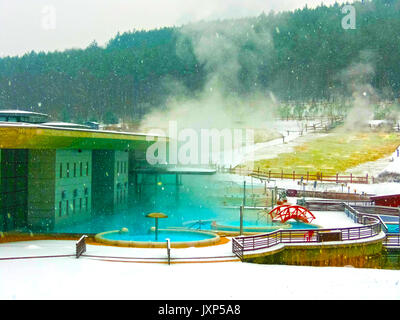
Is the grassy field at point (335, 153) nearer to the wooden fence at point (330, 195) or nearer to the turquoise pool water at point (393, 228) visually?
the wooden fence at point (330, 195)

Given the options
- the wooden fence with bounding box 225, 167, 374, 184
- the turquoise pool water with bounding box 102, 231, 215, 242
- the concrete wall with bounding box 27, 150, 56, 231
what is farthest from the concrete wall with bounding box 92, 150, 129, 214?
the wooden fence with bounding box 225, 167, 374, 184

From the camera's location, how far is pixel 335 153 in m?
98.1

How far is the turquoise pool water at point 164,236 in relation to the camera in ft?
83.8

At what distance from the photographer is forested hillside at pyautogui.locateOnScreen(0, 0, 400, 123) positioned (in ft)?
486

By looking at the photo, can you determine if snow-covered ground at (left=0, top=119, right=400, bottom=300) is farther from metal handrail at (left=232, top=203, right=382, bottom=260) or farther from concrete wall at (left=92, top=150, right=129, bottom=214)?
concrete wall at (left=92, top=150, right=129, bottom=214)

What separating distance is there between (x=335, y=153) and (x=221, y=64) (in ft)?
229

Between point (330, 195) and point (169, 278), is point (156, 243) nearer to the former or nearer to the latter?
point (169, 278)

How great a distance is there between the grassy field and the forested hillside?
38.5 metres

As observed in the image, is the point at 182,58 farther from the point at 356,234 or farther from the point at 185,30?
the point at 356,234

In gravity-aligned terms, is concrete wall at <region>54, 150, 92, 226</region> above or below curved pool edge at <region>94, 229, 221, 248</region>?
above

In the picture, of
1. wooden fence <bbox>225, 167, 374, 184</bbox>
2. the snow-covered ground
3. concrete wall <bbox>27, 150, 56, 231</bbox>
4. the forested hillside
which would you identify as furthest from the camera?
the forested hillside

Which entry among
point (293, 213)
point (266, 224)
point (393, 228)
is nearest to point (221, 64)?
point (393, 228)
